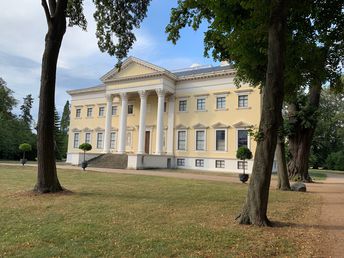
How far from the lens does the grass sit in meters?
5.47

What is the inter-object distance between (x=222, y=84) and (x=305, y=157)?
561 inches

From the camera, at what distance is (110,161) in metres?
34.5

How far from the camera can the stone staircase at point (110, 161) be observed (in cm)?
3330

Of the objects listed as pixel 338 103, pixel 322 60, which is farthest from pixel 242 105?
pixel 338 103

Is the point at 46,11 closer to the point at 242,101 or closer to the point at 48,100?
the point at 48,100

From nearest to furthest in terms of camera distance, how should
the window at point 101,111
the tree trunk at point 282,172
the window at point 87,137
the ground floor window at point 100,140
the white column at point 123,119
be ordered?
the tree trunk at point 282,172
the white column at point 123,119
the ground floor window at point 100,140
the window at point 101,111
the window at point 87,137

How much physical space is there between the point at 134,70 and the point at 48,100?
26015mm

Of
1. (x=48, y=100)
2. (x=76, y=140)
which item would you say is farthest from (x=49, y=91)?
(x=76, y=140)

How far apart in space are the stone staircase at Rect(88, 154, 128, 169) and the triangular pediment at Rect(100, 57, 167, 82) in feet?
30.6

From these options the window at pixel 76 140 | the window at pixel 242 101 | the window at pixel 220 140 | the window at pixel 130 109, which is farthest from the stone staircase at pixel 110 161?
the window at pixel 242 101

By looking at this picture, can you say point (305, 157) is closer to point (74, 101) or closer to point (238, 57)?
point (238, 57)

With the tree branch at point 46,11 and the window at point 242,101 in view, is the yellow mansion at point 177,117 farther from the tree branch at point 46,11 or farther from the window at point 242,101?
the tree branch at point 46,11

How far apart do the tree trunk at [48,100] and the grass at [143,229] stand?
1204 millimetres

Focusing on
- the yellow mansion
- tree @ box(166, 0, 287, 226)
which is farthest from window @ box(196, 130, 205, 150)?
tree @ box(166, 0, 287, 226)
